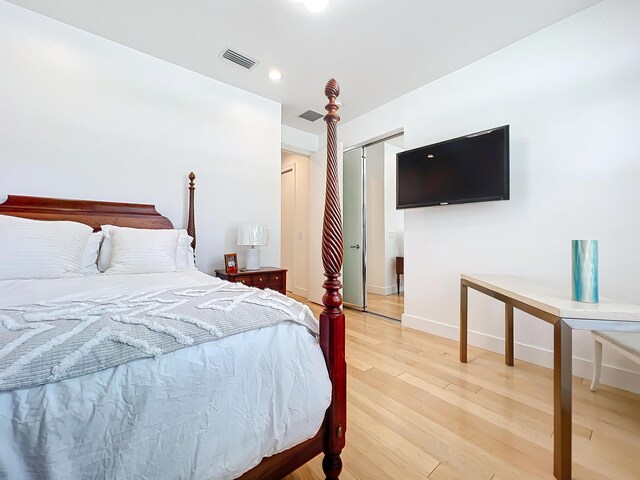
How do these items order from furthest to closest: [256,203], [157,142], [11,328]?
1. [256,203]
2. [157,142]
3. [11,328]

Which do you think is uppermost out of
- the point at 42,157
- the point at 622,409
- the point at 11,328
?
the point at 42,157

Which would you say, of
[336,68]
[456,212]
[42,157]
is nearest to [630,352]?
[456,212]

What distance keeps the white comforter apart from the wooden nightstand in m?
1.68

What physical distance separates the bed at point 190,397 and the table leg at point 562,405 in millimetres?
915

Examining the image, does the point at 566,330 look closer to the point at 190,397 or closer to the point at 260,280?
the point at 190,397

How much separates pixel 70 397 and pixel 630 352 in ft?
7.13

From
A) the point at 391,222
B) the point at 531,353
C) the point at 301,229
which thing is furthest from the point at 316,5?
the point at 391,222

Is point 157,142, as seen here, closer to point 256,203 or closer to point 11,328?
point 256,203

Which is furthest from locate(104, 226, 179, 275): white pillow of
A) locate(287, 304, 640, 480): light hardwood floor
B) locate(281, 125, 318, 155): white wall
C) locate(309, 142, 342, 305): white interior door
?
locate(281, 125, 318, 155): white wall

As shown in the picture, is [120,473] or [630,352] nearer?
[120,473]

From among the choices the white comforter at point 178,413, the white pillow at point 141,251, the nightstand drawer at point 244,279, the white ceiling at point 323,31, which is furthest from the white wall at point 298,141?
the white comforter at point 178,413

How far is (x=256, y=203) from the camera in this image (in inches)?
129

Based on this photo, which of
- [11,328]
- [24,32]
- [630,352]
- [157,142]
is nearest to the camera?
[11,328]

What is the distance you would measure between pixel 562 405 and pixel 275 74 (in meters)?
3.28
